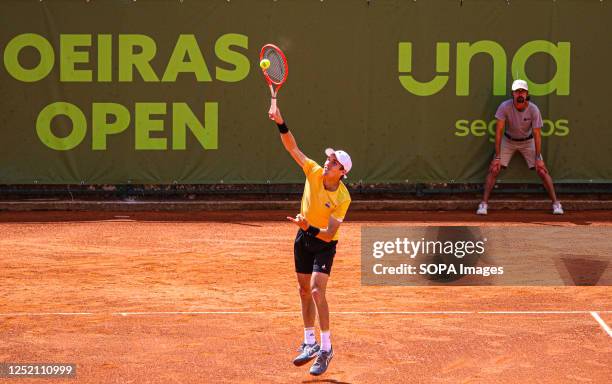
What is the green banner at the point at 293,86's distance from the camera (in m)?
15.1

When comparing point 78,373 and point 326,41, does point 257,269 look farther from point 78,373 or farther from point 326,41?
point 326,41

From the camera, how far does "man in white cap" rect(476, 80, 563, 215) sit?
14805mm

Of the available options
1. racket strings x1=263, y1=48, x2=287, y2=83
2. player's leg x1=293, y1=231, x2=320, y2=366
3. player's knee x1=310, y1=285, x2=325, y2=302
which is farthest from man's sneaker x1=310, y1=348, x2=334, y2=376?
racket strings x1=263, y1=48, x2=287, y2=83

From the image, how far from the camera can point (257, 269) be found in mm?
10859

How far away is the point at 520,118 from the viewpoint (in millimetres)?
14883

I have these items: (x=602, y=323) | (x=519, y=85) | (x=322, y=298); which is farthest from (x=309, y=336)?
(x=519, y=85)

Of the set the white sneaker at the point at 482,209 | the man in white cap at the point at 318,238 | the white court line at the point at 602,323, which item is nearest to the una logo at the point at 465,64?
the white sneaker at the point at 482,209

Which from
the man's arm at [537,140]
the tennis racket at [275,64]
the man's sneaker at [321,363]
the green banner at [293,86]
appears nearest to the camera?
the man's sneaker at [321,363]

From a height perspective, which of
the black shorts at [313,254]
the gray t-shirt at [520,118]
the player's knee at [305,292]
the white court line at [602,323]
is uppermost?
the black shorts at [313,254]

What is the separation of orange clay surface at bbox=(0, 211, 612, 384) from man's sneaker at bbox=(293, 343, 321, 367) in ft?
0.36

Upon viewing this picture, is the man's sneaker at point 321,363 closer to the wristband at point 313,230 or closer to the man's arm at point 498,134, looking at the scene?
the wristband at point 313,230

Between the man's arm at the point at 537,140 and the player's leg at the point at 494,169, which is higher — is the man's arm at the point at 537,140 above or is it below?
above

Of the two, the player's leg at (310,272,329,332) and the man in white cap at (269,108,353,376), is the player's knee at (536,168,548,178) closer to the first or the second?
the man in white cap at (269,108,353,376)

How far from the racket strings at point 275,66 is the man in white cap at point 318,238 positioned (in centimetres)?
91
